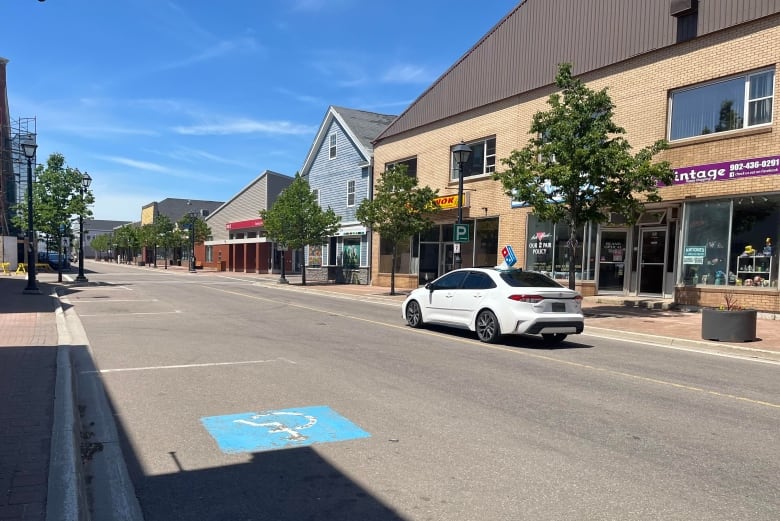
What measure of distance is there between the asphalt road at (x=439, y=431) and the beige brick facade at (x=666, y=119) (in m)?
7.98

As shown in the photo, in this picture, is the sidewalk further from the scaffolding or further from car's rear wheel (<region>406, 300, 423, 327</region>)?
the scaffolding

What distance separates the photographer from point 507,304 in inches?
430

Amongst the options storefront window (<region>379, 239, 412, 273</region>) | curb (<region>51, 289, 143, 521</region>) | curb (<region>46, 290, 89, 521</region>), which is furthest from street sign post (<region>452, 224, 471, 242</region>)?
curb (<region>46, 290, 89, 521</region>)

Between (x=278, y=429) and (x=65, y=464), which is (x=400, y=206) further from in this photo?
(x=65, y=464)

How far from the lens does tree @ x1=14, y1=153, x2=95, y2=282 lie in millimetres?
28156

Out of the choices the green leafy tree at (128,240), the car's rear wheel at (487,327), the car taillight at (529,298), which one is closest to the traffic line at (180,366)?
the car's rear wheel at (487,327)

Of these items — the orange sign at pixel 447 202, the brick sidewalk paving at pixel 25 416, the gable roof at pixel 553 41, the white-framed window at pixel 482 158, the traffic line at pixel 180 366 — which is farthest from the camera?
the orange sign at pixel 447 202

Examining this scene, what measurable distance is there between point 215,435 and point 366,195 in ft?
92.2

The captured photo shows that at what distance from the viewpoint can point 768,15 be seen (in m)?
15.2

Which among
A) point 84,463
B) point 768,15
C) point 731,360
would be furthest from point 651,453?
point 768,15

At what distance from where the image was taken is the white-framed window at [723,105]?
51.0 ft

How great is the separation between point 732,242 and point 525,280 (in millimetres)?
8444

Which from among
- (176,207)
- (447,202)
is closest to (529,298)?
(447,202)

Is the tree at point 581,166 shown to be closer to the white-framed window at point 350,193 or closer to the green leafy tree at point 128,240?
the white-framed window at point 350,193
